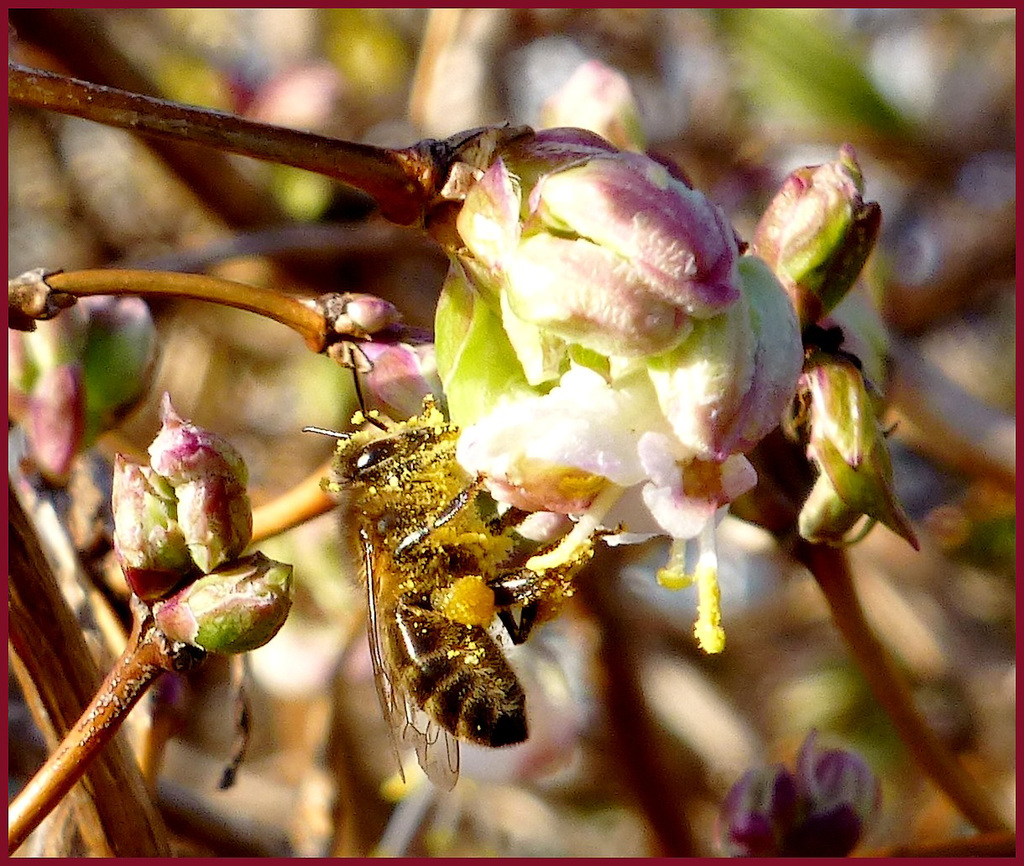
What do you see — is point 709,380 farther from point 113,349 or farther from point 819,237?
point 113,349

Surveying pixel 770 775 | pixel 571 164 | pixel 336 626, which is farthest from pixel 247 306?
pixel 336 626

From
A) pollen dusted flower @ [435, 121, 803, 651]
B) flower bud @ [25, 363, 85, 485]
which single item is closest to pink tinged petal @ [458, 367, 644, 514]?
pollen dusted flower @ [435, 121, 803, 651]

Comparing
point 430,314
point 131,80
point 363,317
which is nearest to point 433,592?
point 363,317

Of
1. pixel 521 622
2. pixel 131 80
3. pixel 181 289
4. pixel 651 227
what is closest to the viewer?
pixel 651 227

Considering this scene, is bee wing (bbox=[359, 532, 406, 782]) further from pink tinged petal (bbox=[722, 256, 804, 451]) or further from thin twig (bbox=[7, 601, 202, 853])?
pink tinged petal (bbox=[722, 256, 804, 451])

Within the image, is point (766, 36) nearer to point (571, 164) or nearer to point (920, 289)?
point (920, 289)

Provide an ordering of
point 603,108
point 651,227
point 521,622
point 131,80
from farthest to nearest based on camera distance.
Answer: point 131,80 → point 603,108 → point 521,622 → point 651,227
